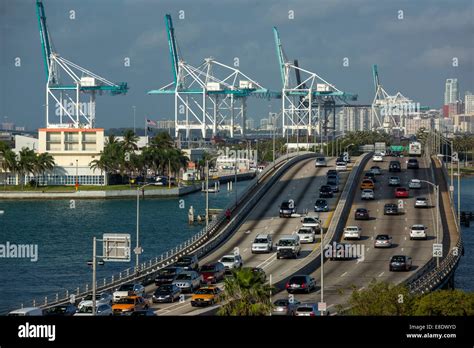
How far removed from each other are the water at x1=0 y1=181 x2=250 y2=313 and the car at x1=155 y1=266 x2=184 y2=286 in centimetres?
411

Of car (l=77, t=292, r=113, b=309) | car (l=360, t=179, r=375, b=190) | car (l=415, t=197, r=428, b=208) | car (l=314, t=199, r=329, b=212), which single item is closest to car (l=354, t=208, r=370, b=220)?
car (l=314, t=199, r=329, b=212)

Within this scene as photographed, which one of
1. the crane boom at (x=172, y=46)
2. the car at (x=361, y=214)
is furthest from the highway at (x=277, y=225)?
the crane boom at (x=172, y=46)

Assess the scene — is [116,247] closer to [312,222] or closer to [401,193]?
[312,222]

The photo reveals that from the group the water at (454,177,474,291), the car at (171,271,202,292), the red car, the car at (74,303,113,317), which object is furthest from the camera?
the red car

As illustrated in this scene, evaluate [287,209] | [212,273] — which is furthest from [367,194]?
[212,273]

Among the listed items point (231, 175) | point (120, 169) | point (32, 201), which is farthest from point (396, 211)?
point (231, 175)

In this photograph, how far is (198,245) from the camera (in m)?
43.3

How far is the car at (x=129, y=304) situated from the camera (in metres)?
26.3

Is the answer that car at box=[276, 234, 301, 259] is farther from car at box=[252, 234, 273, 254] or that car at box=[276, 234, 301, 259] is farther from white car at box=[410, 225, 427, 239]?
white car at box=[410, 225, 427, 239]

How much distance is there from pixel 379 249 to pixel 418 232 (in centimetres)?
303

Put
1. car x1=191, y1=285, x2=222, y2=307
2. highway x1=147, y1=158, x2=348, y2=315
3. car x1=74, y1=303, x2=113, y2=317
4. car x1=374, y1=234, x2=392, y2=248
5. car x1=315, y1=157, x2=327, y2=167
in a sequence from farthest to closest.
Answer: car x1=315, y1=157, x2=327, y2=167 → car x1=374, y1=234, x2=392, y2=248 → highway x1=147, y1=158, x2=348, y2=315 → car x1=191, y1=285, x2=222, y2=307 → car x1=74, y1=303, x2=113, y2=317

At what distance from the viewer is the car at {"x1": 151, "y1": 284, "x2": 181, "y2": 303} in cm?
2930
